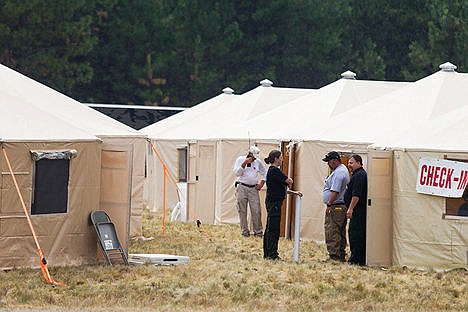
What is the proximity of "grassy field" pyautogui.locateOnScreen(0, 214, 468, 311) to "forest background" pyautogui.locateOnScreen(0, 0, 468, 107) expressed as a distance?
27562 mm

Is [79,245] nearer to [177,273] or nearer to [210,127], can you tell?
[177,273]

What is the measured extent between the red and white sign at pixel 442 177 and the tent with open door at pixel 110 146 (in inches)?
149

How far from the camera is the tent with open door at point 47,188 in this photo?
13.1 m

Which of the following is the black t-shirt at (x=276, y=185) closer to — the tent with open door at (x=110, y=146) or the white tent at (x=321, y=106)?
the tent with open door at (x=110, y=146)

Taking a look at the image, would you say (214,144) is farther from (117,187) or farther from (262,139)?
(117,187)

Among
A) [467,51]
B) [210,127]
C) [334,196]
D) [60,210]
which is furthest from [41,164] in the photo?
[467,51]

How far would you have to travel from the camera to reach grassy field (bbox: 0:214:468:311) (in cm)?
1118

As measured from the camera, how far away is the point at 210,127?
25062mm

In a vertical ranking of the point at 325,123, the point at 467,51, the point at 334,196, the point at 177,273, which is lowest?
the point at 177,273

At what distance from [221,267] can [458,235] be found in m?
3.06

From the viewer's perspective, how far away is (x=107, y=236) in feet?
45.2

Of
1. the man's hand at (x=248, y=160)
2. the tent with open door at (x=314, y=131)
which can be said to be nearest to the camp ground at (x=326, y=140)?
the tent with open door at (x=314, y=131)

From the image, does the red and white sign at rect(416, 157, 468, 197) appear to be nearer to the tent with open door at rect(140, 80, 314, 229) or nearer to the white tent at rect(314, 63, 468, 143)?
the white tent at rect(314, 63, 468, 143)

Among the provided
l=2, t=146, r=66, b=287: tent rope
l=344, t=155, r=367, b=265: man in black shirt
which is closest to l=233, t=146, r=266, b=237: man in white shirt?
l=344, t=155, r=367, b=265: man in black shirt
